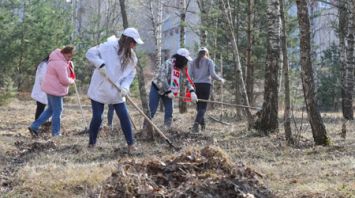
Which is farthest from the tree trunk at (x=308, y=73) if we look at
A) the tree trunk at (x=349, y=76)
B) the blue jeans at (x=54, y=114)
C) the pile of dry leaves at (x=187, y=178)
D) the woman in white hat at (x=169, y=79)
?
the tree trunk at (x=349, y=76)

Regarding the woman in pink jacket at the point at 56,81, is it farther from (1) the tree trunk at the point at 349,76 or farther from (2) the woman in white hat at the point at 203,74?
(1) the tree trunk at the point at 349,76

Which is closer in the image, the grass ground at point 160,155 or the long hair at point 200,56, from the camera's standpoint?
the grass ground at point 160,155

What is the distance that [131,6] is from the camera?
36281mm

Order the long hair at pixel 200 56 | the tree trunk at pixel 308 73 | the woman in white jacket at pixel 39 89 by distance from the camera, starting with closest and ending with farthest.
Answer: the tree trunk at pixel 308 73 < the woman in white jacket at pixel 39 89 < the long hair at pixel 200 56

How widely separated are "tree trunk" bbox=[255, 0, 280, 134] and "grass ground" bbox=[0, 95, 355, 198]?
0.25 metres

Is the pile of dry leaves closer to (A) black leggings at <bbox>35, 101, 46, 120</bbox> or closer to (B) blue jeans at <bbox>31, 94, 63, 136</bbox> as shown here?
(B) blue jeans at <bbox>31, 94, 63, 136</bbox>

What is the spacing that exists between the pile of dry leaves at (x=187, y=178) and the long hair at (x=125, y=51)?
2.55 meters

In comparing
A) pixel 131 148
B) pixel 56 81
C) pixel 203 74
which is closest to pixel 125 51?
pixel 131 148

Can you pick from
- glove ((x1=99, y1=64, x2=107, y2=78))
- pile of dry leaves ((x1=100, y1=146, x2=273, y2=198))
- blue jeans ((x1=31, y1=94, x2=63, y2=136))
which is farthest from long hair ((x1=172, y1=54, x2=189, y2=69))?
pile of dry leaves ((x1=100, y1=146, x2=273, y2=198))

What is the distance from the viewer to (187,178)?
4.73 metres

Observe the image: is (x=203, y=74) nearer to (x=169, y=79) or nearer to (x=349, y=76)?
(x=169, y=79)

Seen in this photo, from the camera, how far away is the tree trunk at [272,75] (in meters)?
9.53

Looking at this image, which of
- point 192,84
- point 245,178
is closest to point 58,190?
point 245,178

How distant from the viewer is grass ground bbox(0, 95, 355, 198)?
5.29 metres
